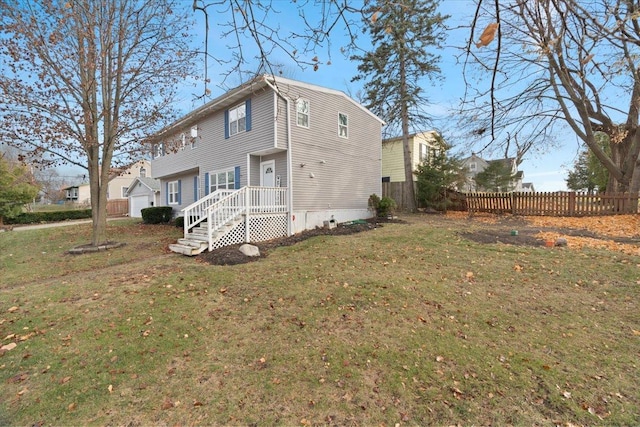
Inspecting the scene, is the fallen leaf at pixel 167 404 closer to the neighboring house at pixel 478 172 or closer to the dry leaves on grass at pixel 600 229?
the neighboring house at pixel 478 172

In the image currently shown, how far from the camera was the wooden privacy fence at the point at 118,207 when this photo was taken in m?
31.2

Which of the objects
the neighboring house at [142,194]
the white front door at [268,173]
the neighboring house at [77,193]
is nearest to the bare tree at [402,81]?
the white front door at [268,173]

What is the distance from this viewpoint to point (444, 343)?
360 centimetres

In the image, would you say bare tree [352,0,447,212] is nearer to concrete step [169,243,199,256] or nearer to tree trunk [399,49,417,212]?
tree trunk [399,49,417,212]

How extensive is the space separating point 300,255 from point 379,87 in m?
14.7

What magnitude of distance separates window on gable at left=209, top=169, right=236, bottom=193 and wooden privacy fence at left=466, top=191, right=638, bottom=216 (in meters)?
13.0

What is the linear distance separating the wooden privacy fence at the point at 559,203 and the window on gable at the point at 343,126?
821cm

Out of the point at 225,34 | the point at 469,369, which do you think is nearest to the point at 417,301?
the point at 469,369

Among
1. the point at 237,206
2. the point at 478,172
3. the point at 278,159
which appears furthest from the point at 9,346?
the point at 478,172

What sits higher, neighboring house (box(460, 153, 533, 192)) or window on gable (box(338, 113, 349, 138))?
window on gable (box(338, 113, 349, 138))

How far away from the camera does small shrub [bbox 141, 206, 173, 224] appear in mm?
17938

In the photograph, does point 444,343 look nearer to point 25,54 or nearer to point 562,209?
point 25,54

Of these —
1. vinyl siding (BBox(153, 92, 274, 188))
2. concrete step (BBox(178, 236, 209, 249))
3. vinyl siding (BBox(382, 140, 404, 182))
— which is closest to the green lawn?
concrete step (BBox(178, 236, 209, 249))

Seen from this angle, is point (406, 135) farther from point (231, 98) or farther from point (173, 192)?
point (173, 192)
